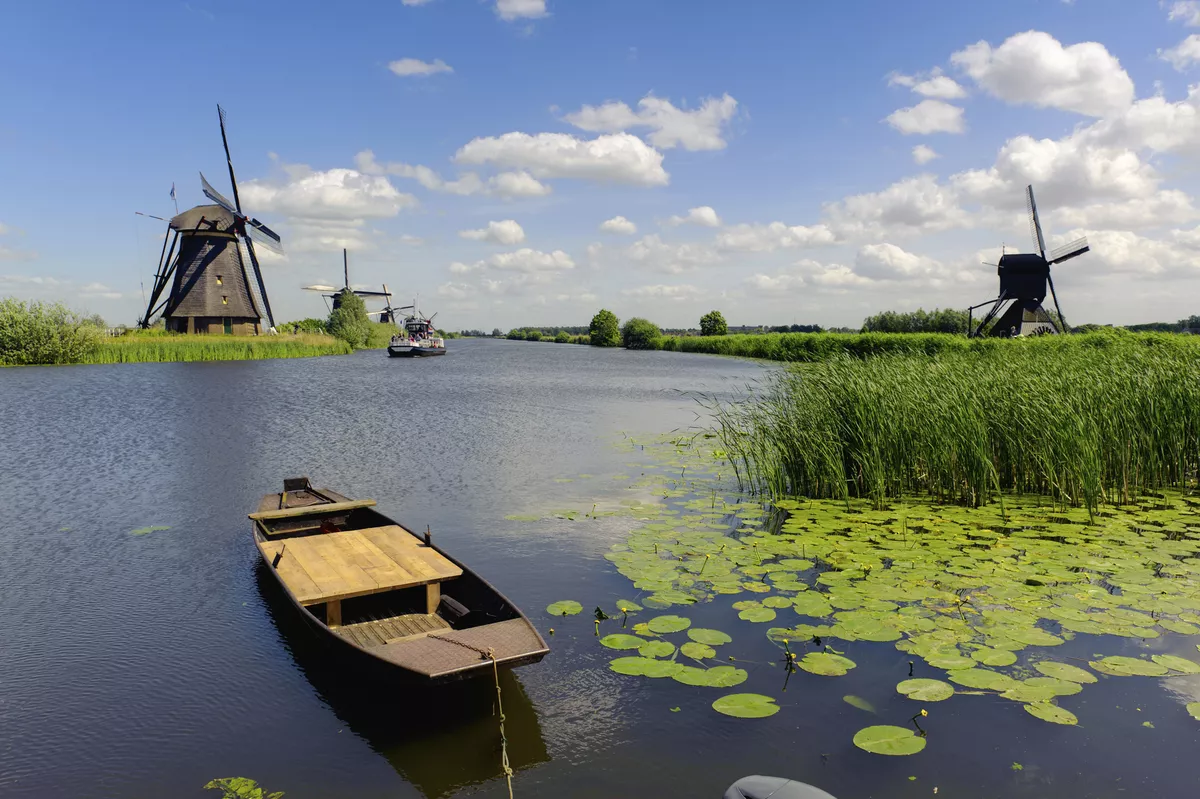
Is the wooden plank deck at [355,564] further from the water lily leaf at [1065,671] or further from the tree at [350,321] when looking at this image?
the tree at [350,321]

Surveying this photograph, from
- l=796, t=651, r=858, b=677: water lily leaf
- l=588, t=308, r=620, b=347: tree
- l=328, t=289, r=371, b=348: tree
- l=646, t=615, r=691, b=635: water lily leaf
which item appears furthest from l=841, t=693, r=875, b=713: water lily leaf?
l=588, t=308, r=620, b=347: tree

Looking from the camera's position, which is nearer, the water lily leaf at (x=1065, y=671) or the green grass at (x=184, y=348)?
the water lily leaf at (x=1065, y=671)

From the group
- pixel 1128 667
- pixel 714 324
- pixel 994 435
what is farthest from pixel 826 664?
pixel 714 324

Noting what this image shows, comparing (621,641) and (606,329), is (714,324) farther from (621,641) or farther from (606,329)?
(621,641)

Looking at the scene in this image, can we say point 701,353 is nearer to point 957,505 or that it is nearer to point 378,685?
point 957,505

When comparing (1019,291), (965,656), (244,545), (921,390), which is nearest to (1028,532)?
(921,390)

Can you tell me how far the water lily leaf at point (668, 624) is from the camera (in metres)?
5.87

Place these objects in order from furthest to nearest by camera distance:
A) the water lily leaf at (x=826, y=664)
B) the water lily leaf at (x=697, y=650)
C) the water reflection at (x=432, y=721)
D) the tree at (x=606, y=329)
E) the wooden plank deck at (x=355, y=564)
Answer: the tree at (x=606, y=329) → the wooden plank deck at (x=355, y=564) → the water lily leaf at (x=697, y=650) → the water lily leaf at (x=826, y=664) → the water reflection at (x=432, y=721)

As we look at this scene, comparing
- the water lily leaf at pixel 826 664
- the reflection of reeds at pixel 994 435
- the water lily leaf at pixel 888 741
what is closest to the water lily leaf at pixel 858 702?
the water lily leaf at pixel 826 664

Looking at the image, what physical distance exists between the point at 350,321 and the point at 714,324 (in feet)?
131

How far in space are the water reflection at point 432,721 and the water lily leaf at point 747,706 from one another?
1176mm

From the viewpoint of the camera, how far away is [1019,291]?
4062cm

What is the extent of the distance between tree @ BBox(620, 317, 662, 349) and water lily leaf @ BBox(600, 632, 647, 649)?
261 feet

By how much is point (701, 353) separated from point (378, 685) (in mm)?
67427
